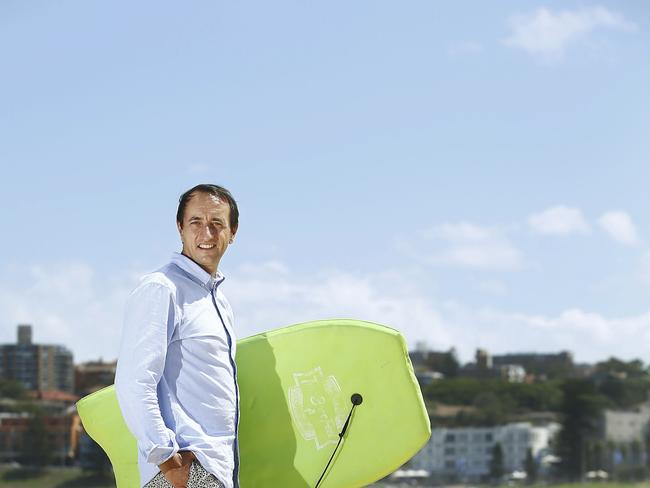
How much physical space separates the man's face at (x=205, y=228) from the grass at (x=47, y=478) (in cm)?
6332

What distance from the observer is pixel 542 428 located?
67.9m

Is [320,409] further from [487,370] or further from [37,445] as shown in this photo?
[487,370]

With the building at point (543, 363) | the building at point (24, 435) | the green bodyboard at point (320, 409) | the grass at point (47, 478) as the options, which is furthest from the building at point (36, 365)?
the green bodyboard at point (320, 409)

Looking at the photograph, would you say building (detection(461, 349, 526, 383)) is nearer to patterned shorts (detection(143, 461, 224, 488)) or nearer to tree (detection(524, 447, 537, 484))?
tree (detection(524, 447, 537, 484))

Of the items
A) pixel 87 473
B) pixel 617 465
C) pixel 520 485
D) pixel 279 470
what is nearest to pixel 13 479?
pixel 87 473

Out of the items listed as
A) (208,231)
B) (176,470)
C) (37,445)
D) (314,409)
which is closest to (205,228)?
(208,231)

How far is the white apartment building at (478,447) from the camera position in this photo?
222 feet

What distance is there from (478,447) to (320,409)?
68387 mm

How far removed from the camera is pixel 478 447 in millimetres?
68688

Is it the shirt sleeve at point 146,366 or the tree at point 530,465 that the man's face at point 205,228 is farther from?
the tree at point 530,465

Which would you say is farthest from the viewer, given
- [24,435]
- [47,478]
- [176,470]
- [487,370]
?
[487,370]

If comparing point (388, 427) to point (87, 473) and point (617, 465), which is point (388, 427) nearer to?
point (87, 473)

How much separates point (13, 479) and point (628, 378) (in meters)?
39.1

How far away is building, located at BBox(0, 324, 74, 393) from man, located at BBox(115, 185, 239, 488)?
69115 millimetres
